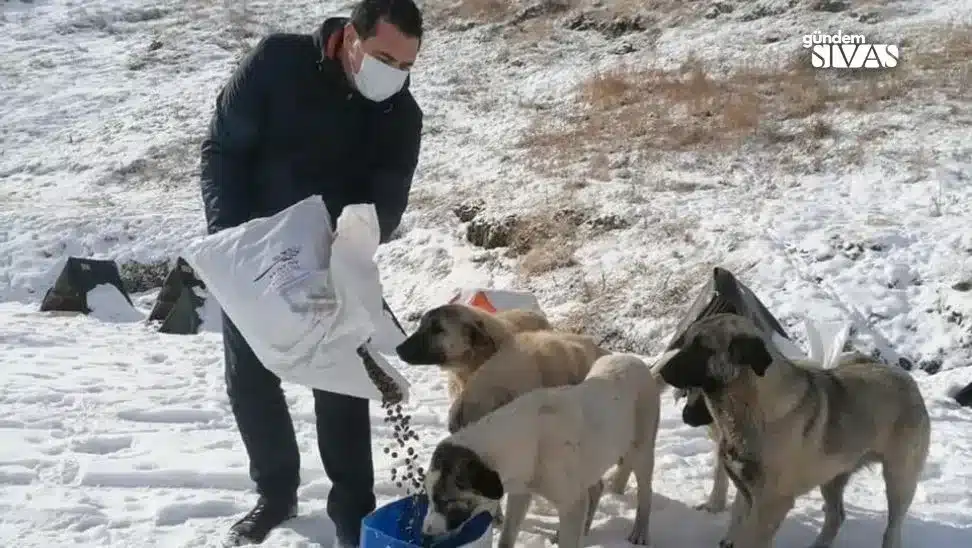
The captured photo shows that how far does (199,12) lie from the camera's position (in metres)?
22.4

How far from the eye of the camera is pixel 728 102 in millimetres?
12789

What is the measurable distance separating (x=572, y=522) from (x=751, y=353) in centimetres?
107

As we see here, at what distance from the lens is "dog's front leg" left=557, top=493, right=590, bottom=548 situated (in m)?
4.23

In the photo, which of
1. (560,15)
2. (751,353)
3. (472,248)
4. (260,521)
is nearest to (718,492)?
(751,353)

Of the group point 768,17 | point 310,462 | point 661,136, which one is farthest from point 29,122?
point 310,462

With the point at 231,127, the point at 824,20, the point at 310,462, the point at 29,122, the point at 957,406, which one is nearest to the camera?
the point at 231,127

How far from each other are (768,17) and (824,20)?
105cm

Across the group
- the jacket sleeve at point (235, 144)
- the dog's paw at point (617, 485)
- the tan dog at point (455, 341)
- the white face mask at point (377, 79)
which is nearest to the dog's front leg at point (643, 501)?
the dog's paw at point (617, 485)

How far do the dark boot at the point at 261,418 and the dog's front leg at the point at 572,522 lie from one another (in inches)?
52.2

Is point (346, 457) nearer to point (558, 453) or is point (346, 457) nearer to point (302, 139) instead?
point (558, 453)

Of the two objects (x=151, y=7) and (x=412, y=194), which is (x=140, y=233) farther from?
(x=151, y=7)

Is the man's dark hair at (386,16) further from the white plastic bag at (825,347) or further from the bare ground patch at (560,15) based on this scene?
the bare ground patch at (560,15)

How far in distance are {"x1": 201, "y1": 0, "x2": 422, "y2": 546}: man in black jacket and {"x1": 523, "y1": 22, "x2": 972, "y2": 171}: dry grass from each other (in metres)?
7.86

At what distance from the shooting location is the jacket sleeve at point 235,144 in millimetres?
4191
